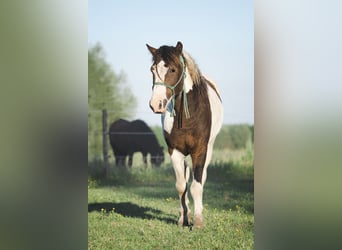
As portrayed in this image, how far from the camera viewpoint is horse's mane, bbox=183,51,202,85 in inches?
210

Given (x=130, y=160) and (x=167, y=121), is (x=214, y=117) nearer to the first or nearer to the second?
(x=167, y=121)

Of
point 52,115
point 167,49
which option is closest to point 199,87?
point 167,49

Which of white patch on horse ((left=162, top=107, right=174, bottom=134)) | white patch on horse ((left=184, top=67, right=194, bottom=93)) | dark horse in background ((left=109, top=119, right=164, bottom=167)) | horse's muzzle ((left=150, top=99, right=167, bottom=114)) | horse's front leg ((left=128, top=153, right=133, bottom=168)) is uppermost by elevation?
white patch on horse ((left=184, top=67, right=194, bottom=93))

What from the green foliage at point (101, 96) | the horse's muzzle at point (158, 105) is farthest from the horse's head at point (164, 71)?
the green foliage at point (101, 96)

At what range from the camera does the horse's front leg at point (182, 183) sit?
5.46 metres

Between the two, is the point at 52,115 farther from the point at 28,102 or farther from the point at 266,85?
the point at 266,85

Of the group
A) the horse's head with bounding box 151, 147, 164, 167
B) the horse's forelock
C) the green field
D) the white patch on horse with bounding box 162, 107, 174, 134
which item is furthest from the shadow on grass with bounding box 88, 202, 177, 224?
the horse's forelock

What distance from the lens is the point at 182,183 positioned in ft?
17.9

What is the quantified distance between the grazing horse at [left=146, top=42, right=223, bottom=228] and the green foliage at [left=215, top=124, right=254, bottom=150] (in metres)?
0.05

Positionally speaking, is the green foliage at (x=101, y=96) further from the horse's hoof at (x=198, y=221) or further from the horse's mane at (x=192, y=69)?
the horse's hoof at (x=198, y=221)

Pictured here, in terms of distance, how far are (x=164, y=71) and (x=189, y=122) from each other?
1.56ft

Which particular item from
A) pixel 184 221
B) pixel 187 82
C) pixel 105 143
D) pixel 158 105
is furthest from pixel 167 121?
pixel 184 221

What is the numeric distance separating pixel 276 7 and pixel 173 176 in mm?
1605

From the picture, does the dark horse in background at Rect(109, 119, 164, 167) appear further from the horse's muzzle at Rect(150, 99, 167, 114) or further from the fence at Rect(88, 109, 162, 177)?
the horse's muzzle at Rect(150, 99, 167, 114)
